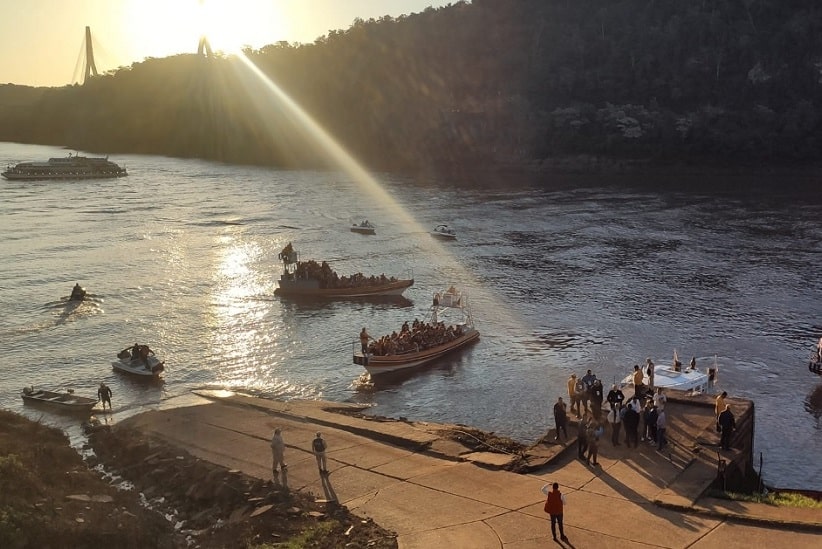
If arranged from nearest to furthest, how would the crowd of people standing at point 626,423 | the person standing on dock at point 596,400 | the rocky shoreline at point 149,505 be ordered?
the rocky shoreline at point 149,505 < the crowd of people standing at point 626,423 < the person standing on dock at point 596,400

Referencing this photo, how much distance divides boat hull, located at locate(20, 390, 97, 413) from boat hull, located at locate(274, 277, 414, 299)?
895 inches

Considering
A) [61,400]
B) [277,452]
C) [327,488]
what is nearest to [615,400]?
[327,488]

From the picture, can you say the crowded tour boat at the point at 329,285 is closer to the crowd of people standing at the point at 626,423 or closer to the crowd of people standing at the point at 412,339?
the crowd of people standing at the point at 412,339

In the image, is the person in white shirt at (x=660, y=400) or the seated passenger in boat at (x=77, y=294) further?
the seated passenger in boat at (x=77, y=294)

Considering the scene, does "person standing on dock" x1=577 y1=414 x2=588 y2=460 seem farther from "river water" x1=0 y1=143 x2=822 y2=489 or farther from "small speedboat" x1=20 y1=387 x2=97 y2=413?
"small speedboat" x1=20 y1=387 x2=97 y2=413

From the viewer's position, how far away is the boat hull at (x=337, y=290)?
5484 cm

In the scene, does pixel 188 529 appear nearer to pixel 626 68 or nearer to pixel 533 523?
pixel 533 523

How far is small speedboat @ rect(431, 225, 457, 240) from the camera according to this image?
77812 mm

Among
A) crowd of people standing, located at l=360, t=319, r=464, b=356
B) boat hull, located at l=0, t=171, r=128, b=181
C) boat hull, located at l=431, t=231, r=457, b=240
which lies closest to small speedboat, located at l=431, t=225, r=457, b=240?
boat hull, located at l=431, t=231, r=457, b=240

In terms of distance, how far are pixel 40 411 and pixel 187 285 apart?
2705 centimetres

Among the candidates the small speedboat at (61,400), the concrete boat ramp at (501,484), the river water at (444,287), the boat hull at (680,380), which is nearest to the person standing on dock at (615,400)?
the concrete boat ramp at (501,484)

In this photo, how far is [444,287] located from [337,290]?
8.25 meters

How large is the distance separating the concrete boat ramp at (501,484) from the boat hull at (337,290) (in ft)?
90.4

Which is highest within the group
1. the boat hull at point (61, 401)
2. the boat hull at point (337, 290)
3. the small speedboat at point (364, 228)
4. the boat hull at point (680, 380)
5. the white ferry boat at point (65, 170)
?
the white ferry boat at point (65, 170)
